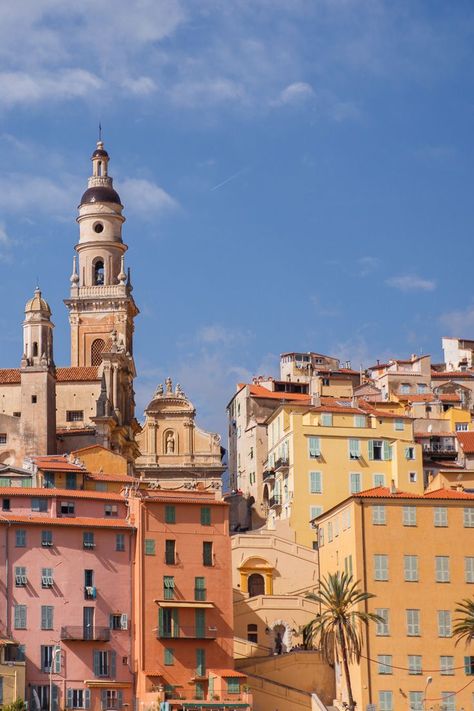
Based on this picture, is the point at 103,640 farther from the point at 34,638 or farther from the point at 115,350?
the point at 115,350

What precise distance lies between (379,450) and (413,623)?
2658 cm

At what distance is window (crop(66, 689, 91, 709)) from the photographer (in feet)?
258

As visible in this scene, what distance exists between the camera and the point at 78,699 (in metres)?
78.8

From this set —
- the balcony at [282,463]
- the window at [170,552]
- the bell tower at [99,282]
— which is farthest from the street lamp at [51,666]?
the bell tower at [99,282]

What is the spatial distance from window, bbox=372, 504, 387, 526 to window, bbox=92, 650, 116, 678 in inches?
575

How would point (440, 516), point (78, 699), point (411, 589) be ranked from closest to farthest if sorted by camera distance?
point (78, 699), point (411, 589), point (440, 516)

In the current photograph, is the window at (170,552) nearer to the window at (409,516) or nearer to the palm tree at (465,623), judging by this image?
the window at (409,516)

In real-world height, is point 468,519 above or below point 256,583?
above

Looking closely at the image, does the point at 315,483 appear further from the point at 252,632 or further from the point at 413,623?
the point at 413,623

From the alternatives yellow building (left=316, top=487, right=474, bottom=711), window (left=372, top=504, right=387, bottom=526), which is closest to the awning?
yellow building (left=316, top=487, right=474, bottom=711)

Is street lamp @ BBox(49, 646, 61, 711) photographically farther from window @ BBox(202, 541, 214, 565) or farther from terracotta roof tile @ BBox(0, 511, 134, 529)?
window @ BBox(202, 541, 214, 565)

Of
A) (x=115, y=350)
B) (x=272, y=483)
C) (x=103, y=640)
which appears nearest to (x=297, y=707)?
(x=103, y=640)

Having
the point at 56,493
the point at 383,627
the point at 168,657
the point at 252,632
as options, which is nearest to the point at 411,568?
the point at 383,627

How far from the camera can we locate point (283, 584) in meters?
95.4
